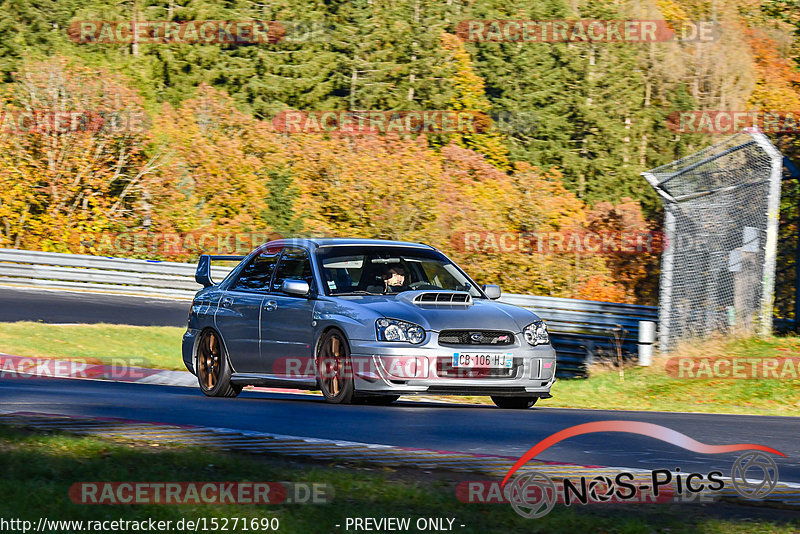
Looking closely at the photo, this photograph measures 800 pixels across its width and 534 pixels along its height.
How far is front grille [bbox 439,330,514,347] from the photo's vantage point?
10.9 m

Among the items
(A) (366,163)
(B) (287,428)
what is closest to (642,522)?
(B) (287,428)

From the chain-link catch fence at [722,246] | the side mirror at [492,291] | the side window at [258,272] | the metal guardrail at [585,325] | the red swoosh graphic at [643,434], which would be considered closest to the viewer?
the red swoosh graphic at [643,434]

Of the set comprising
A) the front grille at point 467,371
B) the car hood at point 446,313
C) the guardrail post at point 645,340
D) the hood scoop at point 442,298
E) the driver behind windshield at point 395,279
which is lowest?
the guardrail post at point 645,340

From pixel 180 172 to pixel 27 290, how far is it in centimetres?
2040

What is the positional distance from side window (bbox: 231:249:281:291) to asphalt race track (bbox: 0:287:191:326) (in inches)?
500

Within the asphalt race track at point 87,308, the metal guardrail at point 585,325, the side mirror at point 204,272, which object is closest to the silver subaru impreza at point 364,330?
the side mirror at point 204,272

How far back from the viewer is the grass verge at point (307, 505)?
563cm

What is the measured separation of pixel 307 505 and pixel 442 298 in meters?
5.71

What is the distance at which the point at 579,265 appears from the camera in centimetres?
4516

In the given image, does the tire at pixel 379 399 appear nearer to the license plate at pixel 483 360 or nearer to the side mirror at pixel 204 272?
the license plate at pixel 483 360

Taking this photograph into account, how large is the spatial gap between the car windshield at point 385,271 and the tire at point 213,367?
65.4 inches

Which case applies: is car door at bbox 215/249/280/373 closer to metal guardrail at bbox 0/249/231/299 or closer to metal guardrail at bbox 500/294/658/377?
metal guardrail at bbox 500/294/658/377

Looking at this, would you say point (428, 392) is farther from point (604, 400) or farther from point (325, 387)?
point (604, 400)

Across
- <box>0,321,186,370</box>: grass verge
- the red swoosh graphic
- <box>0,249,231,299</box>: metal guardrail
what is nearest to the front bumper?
the red swoosh graphic
